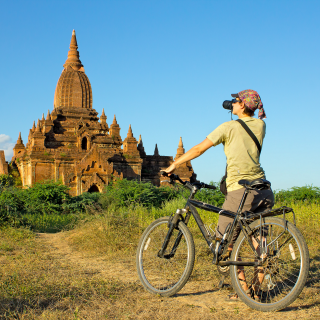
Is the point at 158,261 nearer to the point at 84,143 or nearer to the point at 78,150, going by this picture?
the point at 78,150

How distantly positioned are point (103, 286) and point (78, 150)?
72.2ft

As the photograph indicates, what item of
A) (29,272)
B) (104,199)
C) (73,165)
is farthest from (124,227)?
(73,165)

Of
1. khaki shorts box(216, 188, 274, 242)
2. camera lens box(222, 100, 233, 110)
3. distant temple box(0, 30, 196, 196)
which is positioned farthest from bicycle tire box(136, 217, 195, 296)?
distant temple box(0, 30, 196, 196)

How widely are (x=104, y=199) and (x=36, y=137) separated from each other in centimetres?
1127

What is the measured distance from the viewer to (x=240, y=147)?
364 cm

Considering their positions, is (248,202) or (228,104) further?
(228,104)

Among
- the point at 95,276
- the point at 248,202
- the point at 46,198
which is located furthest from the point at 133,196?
the point at 248,202

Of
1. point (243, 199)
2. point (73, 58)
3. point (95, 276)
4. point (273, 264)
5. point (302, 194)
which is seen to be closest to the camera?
point (273, 264)

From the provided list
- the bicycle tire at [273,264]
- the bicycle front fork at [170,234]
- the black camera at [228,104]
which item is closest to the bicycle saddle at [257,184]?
the bicycle tire at [273,264]

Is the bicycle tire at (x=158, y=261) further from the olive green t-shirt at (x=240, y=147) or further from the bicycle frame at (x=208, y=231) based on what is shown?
the olive green t-shirt at (x=240, y=147)

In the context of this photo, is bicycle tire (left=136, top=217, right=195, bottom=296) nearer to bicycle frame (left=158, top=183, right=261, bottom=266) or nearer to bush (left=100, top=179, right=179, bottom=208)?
bicycle frame (left=158, top=183, right=261, bottom=266)

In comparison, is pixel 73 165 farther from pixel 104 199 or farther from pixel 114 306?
pixel 114 306

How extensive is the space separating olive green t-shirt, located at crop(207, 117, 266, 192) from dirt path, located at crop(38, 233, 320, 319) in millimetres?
1044

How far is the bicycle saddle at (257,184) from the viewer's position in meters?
3.36
